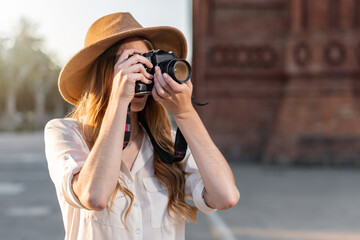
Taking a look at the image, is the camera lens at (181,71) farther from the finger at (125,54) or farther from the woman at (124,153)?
the finger at (125,54)

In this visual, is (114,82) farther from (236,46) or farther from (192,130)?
(236,46)

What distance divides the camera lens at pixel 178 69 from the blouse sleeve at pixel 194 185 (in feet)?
1.16

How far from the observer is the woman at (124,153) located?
1.34 m

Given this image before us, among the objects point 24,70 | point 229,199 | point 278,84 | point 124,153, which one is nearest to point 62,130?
point 124,153

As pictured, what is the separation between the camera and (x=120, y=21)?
1.58 meters

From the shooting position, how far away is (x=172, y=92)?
1407mm

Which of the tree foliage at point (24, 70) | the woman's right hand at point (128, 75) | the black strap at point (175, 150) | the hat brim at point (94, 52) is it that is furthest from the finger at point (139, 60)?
the tree foliage at point (24, 70)

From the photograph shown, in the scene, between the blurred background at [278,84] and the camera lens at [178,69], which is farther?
the blurred background at [278,84]

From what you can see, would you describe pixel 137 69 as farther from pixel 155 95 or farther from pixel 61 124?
pixel 61 124

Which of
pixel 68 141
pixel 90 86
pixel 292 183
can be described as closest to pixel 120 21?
pixel 90 86

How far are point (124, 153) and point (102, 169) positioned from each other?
0.29 m

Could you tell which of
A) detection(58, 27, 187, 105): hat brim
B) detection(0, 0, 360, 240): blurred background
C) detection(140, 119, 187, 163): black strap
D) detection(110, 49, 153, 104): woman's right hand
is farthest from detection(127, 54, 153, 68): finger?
detection(0, 0, 360, 240): blurred background

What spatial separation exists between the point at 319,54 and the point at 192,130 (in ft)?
37.6

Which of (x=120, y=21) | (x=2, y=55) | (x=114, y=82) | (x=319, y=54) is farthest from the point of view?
(x=2, y=55)
